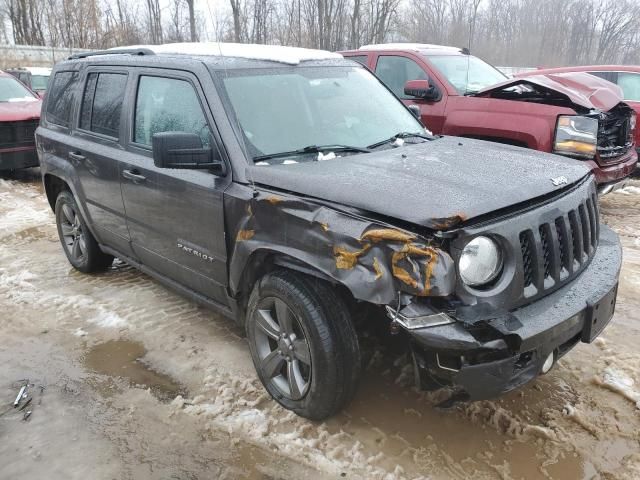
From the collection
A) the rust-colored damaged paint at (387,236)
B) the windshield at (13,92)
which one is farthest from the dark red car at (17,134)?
the rust-colored damaged paint at (387,236)

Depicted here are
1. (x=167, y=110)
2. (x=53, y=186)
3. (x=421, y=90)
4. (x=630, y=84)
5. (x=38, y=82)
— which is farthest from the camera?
(x=38, y=82)

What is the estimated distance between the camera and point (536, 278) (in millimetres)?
2387

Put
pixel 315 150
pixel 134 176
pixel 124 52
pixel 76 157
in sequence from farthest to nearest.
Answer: pixel 76 157 → pixel 124 52 → pixel 134 176 → pixel 315 150

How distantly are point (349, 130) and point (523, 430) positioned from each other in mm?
1993

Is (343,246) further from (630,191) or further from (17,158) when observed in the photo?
(17,158)

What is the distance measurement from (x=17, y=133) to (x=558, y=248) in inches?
369

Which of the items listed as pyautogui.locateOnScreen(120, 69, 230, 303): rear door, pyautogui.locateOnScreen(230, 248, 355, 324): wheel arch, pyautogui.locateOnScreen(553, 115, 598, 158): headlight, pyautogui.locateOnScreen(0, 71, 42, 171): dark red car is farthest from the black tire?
pyautogui.locateOnScreen(0, 71, 42, 171): dark red car

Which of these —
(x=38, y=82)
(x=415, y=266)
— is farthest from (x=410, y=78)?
(x=38, y=82)

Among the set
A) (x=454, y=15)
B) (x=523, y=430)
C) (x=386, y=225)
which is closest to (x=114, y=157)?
(x=386, y=225)

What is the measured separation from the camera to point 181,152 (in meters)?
2.89

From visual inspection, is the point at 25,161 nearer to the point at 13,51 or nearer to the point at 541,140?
the point at 541,140

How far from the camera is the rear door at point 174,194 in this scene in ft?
10.5

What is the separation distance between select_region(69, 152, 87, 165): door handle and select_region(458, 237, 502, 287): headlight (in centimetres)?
334

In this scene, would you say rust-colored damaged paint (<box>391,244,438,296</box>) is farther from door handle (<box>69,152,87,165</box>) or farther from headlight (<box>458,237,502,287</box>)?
door handle (<box>69,152,87,165</box>)
